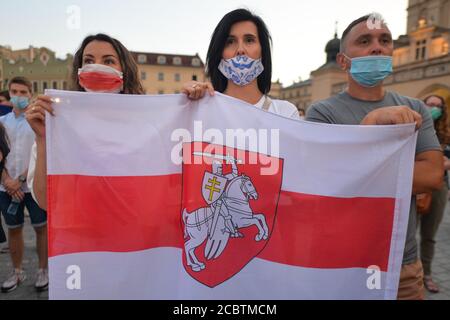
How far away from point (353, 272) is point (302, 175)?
1.94 feet

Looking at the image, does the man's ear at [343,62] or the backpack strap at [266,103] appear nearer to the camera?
the man's ear at [343,62]

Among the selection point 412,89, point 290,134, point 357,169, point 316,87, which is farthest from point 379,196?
point 316,87

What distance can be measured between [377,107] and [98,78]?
1711 mm

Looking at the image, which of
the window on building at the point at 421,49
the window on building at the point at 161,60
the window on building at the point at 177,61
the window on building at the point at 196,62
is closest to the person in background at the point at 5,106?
the window on building at the point at 421,49

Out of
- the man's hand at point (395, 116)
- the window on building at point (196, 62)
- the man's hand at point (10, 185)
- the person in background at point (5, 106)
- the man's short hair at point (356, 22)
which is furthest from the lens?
the window on building at point (196, 62)

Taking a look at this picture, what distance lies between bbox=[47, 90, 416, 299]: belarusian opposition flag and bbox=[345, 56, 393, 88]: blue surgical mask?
0.35m

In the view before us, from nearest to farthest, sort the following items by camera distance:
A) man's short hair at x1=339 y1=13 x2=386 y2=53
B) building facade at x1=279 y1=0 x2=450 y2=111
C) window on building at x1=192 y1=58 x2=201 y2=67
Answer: man's short hair at x1=339 y1=13 x2=386 y2=53, building facade at x1=279 y1=0 x2=450 y2=111, window on building at x1=192 y1=58 x2=201 y2=67

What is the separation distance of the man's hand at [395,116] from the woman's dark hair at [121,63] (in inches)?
62.3

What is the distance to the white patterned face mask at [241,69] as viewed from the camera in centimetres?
216

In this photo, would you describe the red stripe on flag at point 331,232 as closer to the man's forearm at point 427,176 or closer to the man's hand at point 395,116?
the man's forearm at point 427,176

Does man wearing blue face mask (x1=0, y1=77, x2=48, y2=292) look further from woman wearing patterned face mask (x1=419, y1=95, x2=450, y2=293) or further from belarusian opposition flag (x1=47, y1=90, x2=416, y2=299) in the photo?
woman wearing patterned face mask (x1=419, y1=95, x2=450, y2=293)

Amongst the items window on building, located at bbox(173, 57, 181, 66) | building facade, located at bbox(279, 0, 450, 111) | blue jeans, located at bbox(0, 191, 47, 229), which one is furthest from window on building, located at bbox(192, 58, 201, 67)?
blue jeans, located at bbox(0, 191, 47, 229)

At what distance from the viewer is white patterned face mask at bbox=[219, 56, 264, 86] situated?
7.10ft
